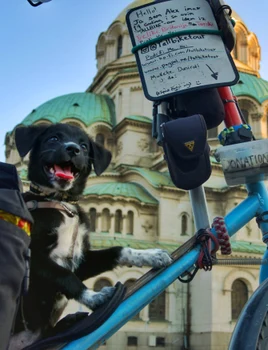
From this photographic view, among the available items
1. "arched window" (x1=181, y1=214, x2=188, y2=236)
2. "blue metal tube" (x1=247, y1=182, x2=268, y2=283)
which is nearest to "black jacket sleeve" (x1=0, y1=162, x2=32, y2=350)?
"blue metal tube" (x1=247, y1=182, x2=268, y2=283)

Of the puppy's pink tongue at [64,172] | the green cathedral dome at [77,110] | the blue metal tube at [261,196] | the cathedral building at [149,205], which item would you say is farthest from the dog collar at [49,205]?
the green cathedral dome at [77,110]

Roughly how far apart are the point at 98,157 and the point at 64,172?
0.40 m

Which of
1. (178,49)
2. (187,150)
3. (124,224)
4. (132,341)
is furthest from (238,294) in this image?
(187,150)

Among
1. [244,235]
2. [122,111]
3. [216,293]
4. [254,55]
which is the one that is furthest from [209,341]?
[254,55]

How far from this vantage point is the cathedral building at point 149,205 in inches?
763

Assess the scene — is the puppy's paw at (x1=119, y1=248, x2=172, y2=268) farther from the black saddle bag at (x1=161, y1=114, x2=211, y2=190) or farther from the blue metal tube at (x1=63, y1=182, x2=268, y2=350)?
the black saddle bag at (x1=161, y1=114, x2=211, y2=190)

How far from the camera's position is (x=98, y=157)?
8.48 ft

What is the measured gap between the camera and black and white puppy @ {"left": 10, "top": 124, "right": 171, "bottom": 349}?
2.00 metres

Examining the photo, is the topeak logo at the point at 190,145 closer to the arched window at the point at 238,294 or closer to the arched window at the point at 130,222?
the arched window at the point at 238,294

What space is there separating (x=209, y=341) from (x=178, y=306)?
214 cm

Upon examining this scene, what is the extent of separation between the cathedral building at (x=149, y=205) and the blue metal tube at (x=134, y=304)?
15.9 m

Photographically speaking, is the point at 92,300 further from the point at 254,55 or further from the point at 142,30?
the point at 254,55

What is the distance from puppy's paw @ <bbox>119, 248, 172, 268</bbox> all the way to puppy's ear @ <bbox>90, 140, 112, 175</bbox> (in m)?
0.52

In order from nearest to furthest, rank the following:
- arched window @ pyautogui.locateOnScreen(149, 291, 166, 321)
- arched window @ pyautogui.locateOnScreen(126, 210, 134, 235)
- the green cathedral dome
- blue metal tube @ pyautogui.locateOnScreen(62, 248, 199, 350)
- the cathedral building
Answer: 1. blue metal tube @ pyautogui.locateOnScreen(62, 248, 199, 350)
2. the cathedral building
3. arched window @ pyautogui.locateOnScreen(149, 291, 166, 321)
4. arched window @ pyautogui.locateOnScreen(126, 210, 134, 235)
5. the green cathedral dome
